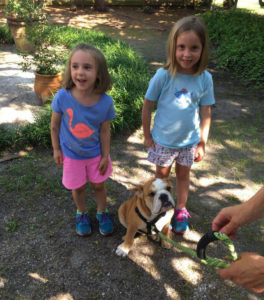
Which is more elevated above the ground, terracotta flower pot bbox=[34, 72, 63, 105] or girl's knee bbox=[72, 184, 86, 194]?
terracotta flower pot bbox=[34, 72, 63, 105]

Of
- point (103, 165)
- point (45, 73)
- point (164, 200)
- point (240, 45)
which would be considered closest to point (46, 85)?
point (45, 73)

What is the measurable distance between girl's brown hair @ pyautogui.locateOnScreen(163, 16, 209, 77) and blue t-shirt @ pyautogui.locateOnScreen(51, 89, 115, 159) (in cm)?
61

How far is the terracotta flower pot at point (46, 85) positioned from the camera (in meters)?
5.14

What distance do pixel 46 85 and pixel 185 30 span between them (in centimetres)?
373

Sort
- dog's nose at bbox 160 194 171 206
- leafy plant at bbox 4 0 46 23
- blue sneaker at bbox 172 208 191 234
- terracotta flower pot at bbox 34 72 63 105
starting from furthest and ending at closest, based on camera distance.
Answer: leafy plant at bbox 4 0 46 23
terracotta flower pot at bbox 34 72 63 105
blue sneaker at bbox 172 208 191 234
dog's nose at bbox 160 194 171 206

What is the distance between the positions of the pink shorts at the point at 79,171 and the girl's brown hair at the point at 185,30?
1045mm

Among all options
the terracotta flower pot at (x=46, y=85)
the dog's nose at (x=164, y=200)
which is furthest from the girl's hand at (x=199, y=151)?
the terracotta flower pot at (x=46, y=85)

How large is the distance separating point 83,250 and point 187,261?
3.37 ft

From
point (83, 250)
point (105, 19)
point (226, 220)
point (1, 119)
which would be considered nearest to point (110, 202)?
point (83, 250)

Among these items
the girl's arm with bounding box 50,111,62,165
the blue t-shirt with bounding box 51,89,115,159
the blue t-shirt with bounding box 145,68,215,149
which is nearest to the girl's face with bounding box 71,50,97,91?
the blue t-shirt with bounding box 51,89,115,159

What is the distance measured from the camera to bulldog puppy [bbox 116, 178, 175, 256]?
2188 mm

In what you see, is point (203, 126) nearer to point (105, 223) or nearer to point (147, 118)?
point (147, 118)

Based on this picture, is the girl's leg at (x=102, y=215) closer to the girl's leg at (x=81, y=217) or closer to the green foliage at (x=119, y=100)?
the girl's leg at (x=81, y=217)

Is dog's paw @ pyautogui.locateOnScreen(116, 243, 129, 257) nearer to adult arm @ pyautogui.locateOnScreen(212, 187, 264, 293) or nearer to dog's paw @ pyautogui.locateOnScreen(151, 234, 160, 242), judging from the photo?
dog's paw @ pyautogui.locateOnScreen(151, 234, 160, 242)
